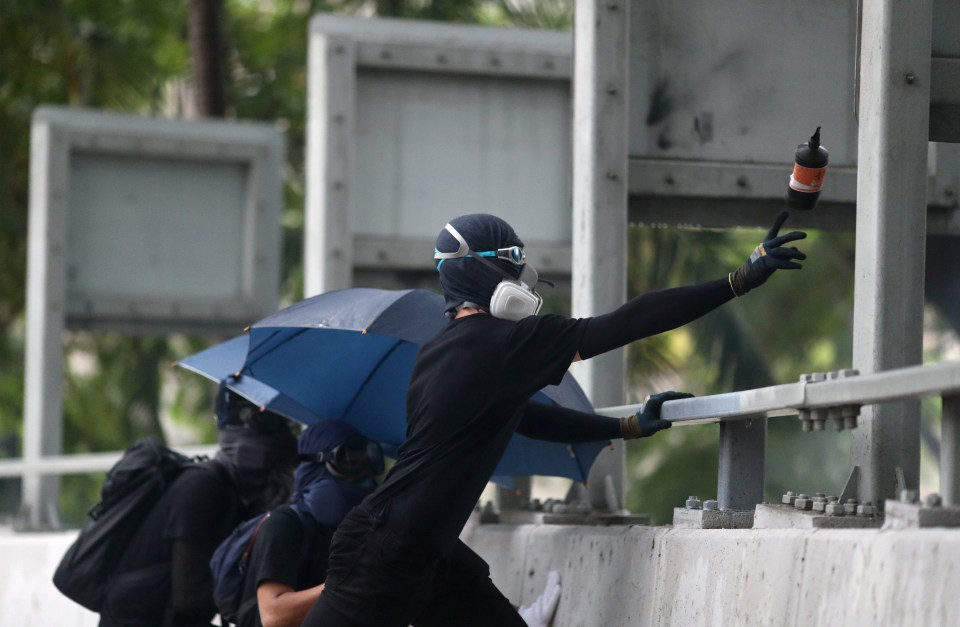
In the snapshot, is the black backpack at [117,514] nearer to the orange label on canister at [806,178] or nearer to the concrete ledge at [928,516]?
the orange label on canister at [806,178]

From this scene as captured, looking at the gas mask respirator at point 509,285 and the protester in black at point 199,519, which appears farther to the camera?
the protester in black at point 199,519

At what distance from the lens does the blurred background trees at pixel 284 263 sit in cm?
2138

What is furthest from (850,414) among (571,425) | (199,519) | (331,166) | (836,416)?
(331,166)

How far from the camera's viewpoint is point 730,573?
16.1ft

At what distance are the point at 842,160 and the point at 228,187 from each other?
8.20m

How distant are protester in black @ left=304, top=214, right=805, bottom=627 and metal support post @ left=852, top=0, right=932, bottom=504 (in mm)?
249

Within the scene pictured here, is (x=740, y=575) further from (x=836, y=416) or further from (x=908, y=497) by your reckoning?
(x=908, y=497)

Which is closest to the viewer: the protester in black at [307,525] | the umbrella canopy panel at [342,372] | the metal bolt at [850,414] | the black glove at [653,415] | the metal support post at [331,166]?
the metal bolt at [850,414]

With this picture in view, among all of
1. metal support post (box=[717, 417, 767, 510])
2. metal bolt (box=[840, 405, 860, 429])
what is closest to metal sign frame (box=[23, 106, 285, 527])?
metal support post (box=[717, 417, 767, 510])

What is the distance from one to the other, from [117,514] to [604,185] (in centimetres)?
233

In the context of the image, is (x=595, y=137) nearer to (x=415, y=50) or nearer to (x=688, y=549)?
(x=688, y=549)

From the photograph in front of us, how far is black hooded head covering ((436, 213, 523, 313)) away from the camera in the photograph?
5.29 m

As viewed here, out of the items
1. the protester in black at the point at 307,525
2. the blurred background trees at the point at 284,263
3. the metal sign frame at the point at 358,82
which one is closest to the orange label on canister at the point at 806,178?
the protester in black at the point at 307,525

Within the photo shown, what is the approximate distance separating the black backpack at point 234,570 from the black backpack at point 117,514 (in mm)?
926
